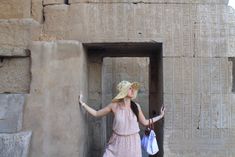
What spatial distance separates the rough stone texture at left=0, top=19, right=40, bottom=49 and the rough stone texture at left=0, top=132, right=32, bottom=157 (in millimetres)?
1231

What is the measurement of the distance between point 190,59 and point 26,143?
2.46 m

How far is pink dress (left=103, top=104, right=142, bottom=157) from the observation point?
17.7 ft

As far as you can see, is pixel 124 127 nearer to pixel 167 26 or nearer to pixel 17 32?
pixel 167 26

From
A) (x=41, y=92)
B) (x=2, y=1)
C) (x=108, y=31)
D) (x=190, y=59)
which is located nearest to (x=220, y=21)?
(x=190, y=59)

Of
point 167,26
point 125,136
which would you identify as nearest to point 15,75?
point 125,136

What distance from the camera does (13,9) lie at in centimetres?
606

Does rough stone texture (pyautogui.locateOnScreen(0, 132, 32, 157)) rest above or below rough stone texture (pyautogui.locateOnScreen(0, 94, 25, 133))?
below

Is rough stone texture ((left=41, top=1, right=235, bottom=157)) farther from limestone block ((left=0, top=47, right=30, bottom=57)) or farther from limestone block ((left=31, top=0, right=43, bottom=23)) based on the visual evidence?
limestone block ((left=0, top=47, right=30, bottom=57))

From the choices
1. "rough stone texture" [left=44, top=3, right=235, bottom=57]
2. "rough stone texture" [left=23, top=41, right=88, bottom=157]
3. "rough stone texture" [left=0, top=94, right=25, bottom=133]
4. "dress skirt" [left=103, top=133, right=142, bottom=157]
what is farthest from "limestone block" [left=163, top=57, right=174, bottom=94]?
"rough stone texture" [left=0, top=94, right=25, bottom=133]

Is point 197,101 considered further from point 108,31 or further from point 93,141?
point 93,141

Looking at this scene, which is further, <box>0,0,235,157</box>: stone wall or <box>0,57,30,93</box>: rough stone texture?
<box>0,57,30,93</box>: rough stone texture

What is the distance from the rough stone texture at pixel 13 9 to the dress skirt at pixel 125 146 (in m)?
2.17

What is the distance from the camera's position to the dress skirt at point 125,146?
5.40m

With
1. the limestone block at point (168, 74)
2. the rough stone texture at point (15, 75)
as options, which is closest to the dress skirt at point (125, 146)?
the limestone block at point (168, 74)
